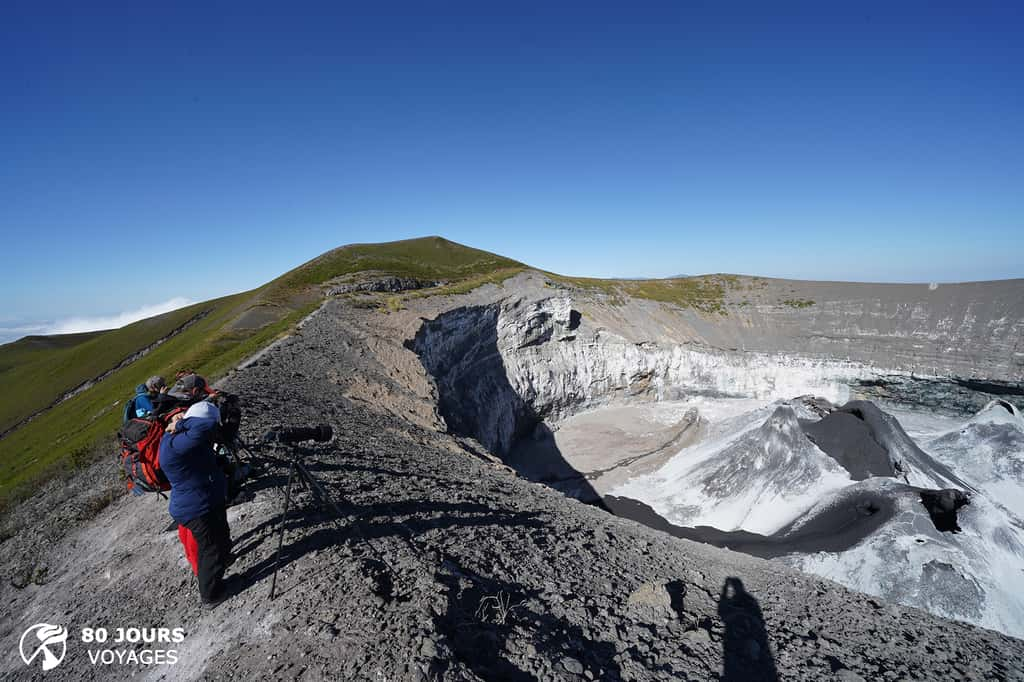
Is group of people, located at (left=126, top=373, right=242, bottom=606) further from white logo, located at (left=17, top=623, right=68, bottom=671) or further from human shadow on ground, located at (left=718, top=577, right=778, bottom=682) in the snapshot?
human shadow on ground, located at (left=718, top=577, right=778, bottom=682)

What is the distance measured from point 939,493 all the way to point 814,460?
16.4 ft

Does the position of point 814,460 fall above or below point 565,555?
below

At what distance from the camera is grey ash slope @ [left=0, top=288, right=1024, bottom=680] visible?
12.6 ft

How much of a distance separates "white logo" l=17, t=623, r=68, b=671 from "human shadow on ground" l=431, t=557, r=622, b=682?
13.0ft

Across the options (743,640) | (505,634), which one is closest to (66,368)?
(505,634)

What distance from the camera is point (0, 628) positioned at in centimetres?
488

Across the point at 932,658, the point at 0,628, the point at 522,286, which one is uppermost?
Answer: the point at 522,286

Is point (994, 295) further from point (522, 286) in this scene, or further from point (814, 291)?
point (522, 286)

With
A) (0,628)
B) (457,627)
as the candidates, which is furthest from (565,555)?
(0,628)

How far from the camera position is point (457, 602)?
4484 mm

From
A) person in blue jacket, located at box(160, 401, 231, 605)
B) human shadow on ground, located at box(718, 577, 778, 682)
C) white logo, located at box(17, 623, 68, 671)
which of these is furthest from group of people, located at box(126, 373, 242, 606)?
human shadow on ground, located at box(718, 577, 778, 682)

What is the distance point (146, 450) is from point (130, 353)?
33.0 meters

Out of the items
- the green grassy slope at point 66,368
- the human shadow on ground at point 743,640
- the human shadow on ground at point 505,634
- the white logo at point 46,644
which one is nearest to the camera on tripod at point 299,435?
the human shadow on ground at point 505,634

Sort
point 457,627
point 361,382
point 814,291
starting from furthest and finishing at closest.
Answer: point 814,291 < point 361,382 < point 457,627
